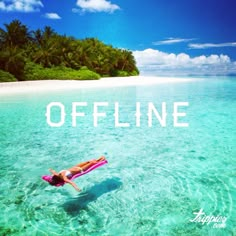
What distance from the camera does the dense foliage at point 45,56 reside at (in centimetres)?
Answer: 2480

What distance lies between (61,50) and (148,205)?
30458 millimetres

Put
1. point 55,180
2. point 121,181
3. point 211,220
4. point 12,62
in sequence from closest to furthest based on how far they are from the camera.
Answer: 1. point 211,220
2. point 55,180
3. point 121,181
4. point 12,62

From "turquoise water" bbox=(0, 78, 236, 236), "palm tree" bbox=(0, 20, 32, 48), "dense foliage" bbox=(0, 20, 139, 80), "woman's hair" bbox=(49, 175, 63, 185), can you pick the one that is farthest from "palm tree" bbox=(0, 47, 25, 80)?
"woman's hair" bbox=(49, 175, 63, 185)

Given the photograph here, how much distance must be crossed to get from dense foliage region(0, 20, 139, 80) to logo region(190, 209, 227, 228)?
23.0m

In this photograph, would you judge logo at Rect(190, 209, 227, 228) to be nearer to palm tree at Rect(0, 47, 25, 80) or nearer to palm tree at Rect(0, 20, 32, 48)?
palm tree at Rect(0, 47, 25, 80)

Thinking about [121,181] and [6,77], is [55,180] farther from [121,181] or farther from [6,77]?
[6,77]

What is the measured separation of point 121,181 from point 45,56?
89.5ft

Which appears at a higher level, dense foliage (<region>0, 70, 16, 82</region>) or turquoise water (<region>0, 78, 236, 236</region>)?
dense foliage (<region>0, 70, 16, 82</region>)

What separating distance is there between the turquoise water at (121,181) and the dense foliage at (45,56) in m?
17.4

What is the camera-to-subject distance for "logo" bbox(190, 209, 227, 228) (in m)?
3.51

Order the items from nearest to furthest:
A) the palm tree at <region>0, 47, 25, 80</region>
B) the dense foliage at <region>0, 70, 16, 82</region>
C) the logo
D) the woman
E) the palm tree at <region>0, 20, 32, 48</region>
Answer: the logo < the woman < the dense foliage at <region>0, 70, 16, 82</region> < the palm tree at <region>0, 47, 25, 80</region> < the palm tree at <region>0, 20, 32, 48</region>

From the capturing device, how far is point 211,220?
3.58m

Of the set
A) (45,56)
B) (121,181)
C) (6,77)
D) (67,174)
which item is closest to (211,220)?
(121,181)

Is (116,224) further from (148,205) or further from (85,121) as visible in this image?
(85,121)
